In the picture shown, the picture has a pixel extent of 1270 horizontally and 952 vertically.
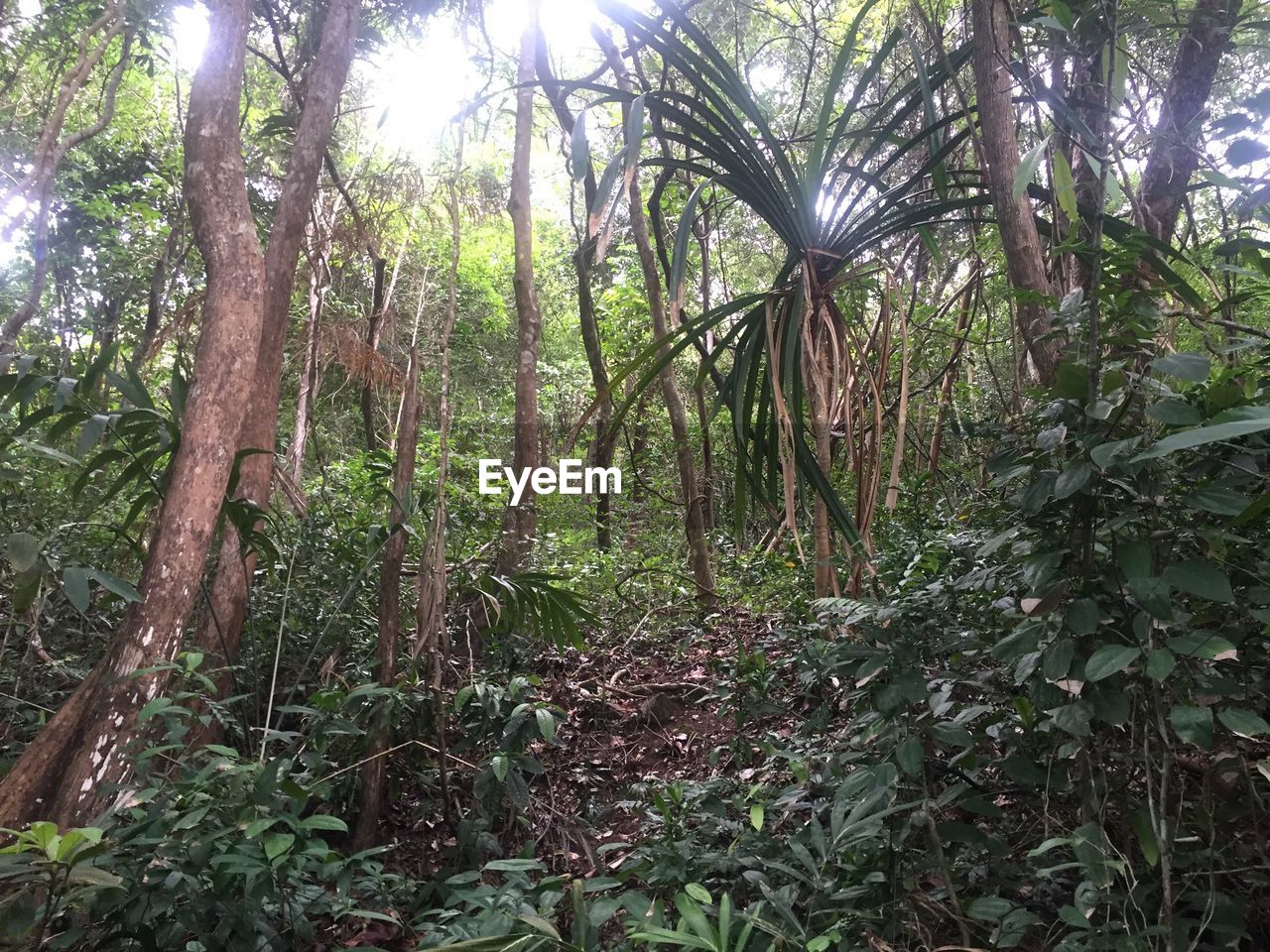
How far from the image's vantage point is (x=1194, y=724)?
963 mm

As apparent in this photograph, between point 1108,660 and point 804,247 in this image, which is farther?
point 804,247

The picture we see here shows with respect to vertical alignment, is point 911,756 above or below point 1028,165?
below

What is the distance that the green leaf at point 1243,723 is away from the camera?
944mm

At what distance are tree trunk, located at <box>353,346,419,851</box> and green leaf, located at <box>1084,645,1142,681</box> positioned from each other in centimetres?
166

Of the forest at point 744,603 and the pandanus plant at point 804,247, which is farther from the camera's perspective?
the pandanus plant at point 804,247

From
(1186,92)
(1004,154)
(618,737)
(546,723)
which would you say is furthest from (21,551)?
(1186,92)

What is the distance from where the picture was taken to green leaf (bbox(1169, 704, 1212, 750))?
0.95 m

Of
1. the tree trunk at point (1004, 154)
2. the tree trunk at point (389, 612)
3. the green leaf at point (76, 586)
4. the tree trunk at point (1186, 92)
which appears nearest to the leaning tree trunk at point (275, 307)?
the tree trunk at point (389, 612)

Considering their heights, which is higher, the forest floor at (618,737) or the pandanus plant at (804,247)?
the pandanus plant at (804,247)

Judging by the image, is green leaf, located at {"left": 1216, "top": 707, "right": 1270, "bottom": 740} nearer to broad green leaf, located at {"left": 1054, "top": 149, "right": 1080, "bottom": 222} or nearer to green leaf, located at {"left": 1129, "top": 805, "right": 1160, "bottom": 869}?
green leaf, located at {"left": 1129, "top": 805, "right": 1160, "bottom": 869}

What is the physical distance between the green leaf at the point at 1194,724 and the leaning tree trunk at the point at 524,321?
3239mm

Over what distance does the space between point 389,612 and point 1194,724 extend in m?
1.93

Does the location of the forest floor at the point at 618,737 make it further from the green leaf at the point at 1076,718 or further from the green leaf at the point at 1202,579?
the green leaf at the point at 1202,579

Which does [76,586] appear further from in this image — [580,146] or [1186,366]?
[1186,366]
